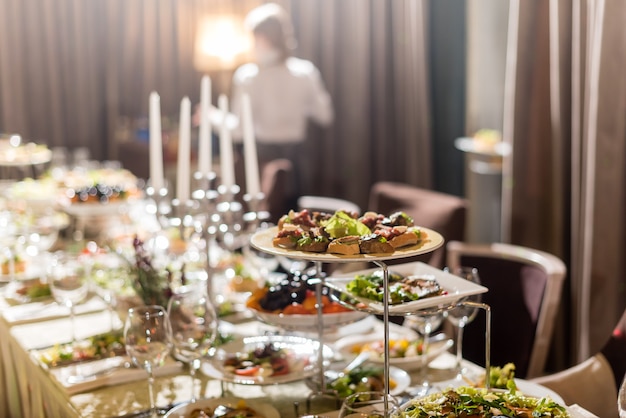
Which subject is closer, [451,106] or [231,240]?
[231,240]

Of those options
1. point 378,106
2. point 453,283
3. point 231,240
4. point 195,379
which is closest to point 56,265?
point 195,379

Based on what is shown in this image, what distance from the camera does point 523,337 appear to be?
2289 mm

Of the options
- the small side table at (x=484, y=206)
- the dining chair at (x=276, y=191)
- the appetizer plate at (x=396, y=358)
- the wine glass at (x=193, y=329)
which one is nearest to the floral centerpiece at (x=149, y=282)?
the wine glass at (x=193, y=329)

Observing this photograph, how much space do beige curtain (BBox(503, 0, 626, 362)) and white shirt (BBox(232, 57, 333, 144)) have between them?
194cm

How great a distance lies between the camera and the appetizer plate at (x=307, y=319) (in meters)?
1.81

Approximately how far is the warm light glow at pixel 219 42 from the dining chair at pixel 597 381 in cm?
443

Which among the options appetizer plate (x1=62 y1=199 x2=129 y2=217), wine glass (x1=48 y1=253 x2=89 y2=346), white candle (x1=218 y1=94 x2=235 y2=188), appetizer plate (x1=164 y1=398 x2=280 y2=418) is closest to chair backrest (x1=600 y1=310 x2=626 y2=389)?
appetizer plate (x1=164 y1=398 x2=280 y2=418)

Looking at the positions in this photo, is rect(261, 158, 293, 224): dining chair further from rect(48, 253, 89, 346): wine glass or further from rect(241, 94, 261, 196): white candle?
rect(48, 253, 89, 346): wine glass

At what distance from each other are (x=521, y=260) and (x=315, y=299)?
790 millimetres

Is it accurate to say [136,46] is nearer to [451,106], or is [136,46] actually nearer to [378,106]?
[378,106]

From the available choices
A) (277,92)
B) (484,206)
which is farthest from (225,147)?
(484,206)

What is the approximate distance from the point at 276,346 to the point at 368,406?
1.57 ft

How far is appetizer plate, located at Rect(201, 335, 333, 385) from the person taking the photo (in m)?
1.67

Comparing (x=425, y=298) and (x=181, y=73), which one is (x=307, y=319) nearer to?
(x=425, y=298)
